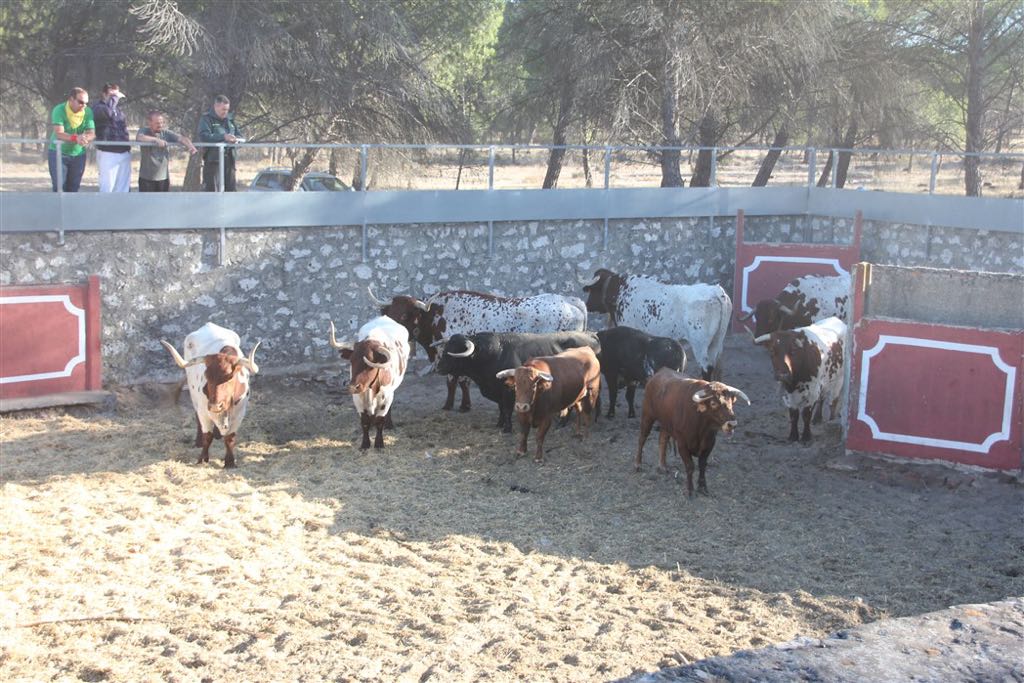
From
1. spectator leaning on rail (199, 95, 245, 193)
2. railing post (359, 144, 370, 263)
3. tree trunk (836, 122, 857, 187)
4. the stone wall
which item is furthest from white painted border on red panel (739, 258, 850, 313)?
tree trunk (836, 122, 857, 187)

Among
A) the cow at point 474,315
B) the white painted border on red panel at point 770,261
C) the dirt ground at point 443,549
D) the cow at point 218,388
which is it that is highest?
the white painted border on red panel at point 770,261

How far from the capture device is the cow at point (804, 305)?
46.9ft

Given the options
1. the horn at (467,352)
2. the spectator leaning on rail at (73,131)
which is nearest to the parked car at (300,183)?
the spectator leaning on rail at (73,131)

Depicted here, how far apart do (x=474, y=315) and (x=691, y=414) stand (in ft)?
13.5

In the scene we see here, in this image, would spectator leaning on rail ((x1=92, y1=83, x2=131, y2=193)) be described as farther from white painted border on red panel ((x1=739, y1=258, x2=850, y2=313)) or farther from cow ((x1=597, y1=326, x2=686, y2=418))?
white painted border on red panel ((x1=739, y1=258, x2=850, y2=313))

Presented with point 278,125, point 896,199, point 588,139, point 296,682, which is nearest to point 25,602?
point 296,682

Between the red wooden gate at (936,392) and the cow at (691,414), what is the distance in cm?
164

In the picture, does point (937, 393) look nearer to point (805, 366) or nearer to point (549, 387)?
point (805, 366)

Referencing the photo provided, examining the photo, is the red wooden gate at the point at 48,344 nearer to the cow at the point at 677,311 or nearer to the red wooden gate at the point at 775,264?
the cow at the point at 677,311

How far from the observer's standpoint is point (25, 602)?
23.1 ft

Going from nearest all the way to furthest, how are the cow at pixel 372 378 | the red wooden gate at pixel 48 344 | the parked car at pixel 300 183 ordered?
the cow at pixel 372 378, the red wooden gate at pixel 48 344, the parked car at pixel 300 183

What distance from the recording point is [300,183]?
19812 millimetres

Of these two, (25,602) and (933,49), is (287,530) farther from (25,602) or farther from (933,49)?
(933,49)

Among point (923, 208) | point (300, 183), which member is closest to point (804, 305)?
point (923, 208)
